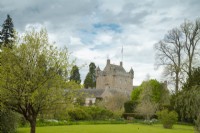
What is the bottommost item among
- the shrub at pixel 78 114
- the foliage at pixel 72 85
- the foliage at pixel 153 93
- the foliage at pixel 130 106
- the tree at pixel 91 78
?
the shrub at pixel 78 114

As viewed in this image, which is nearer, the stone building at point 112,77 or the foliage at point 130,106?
the foliage at point 130,106

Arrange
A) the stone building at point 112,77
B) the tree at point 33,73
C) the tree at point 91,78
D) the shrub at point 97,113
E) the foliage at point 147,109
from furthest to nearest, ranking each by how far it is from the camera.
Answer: the stone building at point 112,77
the tree at point 91,78
the foliage at point 147,109
the shrub at point 97,113
the tree at point 33,73

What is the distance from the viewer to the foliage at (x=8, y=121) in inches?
796

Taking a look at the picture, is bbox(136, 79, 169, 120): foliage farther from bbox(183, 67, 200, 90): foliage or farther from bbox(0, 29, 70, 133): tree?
bbox(0, 29, 70, 133): tree

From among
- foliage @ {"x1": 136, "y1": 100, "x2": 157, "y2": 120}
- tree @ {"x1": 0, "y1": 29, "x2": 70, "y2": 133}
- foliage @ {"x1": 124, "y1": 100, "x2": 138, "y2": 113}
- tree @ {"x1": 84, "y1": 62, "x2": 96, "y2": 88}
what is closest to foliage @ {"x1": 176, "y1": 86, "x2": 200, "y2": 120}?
tree @ {"x1": 0, "y1": 29, "x2": 70, "y2": 133}

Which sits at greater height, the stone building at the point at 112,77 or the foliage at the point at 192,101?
the stone building at the point at 112,77

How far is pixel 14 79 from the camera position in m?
14.2

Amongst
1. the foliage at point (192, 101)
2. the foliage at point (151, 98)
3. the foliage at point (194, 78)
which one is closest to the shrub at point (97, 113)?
the foliage at point (151, 98)

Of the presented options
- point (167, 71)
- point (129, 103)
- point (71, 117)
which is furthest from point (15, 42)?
point (129, 103)

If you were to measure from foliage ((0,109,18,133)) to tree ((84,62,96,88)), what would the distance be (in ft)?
227

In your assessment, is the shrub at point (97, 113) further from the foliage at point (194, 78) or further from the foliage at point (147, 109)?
the foliage at point (194, 78)

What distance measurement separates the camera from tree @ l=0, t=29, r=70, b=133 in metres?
14.4

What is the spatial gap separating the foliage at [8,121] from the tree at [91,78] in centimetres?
6915

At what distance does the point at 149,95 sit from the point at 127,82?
45344 millimetres
